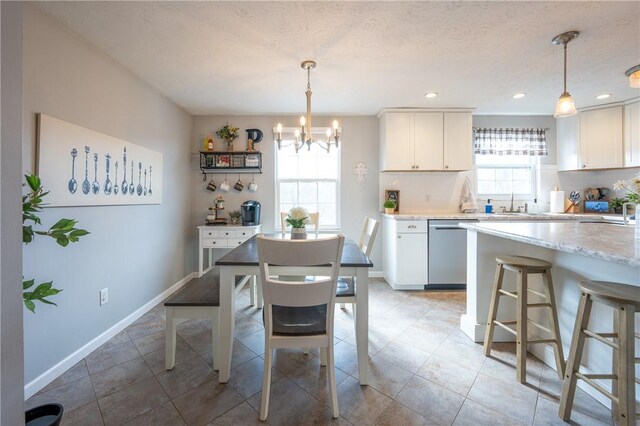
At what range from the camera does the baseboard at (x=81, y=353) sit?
159 centimetres

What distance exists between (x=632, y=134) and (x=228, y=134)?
5.14 metres

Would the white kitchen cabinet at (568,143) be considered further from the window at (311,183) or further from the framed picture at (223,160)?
the framed picture at (223,160)

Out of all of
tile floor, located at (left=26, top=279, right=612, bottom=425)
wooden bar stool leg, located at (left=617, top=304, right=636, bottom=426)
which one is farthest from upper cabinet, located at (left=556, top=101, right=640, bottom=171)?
wooden bar stool leg, located at (left=617, top=304, right=636, bottom=426)

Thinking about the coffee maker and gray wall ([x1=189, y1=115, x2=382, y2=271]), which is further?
gray wall ([x1=189, y1=115, x2=382, y2=271])

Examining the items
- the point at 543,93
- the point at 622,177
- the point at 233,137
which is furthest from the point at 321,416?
the point at 622,177

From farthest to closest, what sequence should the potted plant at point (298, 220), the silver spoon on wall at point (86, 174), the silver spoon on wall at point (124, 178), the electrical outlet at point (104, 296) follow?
1. the silver spoon on wall at point (124, 178)
2. the potted plant at point (298, 220)
3. the electrical outlet at point (104, 296)
4. the silver spoon on wall at point (86, 174)

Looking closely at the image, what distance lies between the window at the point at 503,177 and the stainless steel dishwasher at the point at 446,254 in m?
1.10

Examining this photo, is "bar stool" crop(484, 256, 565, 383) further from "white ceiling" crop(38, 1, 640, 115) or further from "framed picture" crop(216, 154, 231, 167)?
"framed picture" crop(216, 154, 231, 167)

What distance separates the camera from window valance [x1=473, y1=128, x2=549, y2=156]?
12.8 ft

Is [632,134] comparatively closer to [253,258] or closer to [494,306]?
[494,306]

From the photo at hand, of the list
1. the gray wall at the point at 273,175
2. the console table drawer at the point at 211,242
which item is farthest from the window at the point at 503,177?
the console table drawer at the point at 211,242

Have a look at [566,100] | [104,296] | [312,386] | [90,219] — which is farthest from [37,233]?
[566,100]

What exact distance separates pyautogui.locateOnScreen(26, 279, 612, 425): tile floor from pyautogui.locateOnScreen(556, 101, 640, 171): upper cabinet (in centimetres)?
309

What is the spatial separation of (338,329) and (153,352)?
1.47m
